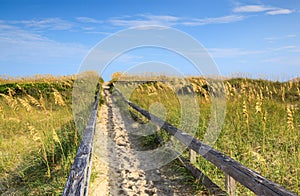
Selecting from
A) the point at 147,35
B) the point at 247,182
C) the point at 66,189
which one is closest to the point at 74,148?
the point at 66,189

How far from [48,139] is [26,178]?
1182 millimetres

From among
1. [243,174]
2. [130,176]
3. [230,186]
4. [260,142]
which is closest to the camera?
[243,174]

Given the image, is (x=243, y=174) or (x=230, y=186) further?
(x=230, y=186)

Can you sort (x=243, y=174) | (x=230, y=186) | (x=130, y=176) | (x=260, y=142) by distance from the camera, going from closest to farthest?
(x=243, y=174) < (x=230, y=186) < (x=130, y=176) < (x=260, y=142)

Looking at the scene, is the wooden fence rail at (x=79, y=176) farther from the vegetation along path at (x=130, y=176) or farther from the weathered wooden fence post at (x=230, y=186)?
the weathered wooden fence post at (x=230, y=186)

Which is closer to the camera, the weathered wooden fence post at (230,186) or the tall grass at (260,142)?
the weathered wooden fence post at (230,186)

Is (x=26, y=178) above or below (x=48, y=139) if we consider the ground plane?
below

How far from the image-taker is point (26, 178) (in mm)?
5121

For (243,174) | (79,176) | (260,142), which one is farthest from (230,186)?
(260,142)

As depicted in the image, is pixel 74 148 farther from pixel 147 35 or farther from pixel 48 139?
pixel 147 35

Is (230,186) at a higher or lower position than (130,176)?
higher

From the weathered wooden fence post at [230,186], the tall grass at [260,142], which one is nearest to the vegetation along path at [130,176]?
the tall grass at [260,142]

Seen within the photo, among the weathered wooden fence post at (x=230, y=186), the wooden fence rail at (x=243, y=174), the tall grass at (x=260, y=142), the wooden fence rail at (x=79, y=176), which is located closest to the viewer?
the wooden fence rail at (x=243, y=174)

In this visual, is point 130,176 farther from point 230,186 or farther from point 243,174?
point 243,174
